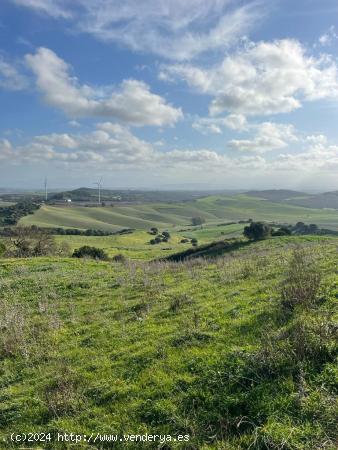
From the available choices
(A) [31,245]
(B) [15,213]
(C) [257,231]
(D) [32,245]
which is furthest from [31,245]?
(B) [15,213]

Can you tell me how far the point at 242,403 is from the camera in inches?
257

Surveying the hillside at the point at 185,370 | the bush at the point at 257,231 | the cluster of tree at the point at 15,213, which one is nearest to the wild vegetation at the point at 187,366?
the hillside at the point at 185,370

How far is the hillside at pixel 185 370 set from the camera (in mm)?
6051

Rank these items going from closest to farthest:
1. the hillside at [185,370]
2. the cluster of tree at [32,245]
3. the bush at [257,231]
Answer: the hillside at [185,370] → the cluster of tree at [32,245] → the bush at [257,231]

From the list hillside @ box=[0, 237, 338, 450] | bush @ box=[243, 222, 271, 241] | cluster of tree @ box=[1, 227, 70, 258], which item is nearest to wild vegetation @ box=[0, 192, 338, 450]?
hillside @ box=[0, 237, 338, 450]

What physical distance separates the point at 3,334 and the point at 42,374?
3.30m

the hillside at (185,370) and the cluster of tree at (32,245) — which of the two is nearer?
the hillside at (185,370)

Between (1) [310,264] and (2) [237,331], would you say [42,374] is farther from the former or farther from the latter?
(1) [310,264]

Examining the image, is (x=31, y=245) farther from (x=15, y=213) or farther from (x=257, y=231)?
(x=15, y=213)

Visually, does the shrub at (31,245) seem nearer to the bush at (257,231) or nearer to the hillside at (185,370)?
the bush at (257,231)

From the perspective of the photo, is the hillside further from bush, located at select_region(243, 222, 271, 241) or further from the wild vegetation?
bush, located at select_region(243, 222, 271, 241)

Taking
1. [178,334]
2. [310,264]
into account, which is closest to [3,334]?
[178,334]

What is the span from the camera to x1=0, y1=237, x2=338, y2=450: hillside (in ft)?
19.9

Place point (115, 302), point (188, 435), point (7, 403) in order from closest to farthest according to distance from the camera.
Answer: point (188, 435), point (7, 403), point (115, 302)
